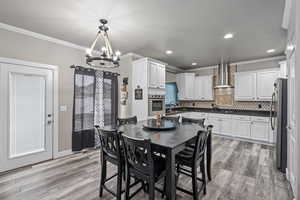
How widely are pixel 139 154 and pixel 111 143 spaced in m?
0.46

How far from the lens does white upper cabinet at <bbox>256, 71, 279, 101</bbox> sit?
448 cm

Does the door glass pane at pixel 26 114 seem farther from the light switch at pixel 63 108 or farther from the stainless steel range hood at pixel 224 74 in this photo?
the stainless steel range hood at pixel 224 74

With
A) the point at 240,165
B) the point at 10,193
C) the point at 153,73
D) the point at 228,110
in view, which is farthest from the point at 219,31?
the point at 10,193

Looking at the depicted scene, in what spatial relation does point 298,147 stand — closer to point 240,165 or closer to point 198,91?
point 240,165

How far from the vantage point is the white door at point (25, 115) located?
276 centimetres

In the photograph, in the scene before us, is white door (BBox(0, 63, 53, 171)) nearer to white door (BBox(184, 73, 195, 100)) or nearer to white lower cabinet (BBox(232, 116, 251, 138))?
white door (BBox(184, 73, 195, 100))

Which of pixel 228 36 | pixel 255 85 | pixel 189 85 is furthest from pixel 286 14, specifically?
pixel 189 85

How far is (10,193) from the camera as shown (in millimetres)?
2127

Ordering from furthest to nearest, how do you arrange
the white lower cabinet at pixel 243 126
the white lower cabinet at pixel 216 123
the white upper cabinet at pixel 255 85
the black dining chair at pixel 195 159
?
1. the white lower cabinet at pixel 216 123
2. the white upper cabinet at pixel 255 85
3. the white lower cabinet at pixel 243 126
4. the black dining chair at pixel 195 159

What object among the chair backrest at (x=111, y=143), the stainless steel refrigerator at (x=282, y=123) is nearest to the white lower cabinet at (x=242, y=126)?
the stainless steel refrigerator at (x=282, y=123)

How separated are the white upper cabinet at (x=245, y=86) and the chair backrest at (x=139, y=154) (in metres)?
4.90

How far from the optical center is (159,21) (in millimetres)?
2559

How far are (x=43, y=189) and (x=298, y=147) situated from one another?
3461 mm

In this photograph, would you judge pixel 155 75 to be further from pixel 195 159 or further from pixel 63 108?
pixel 195 159
